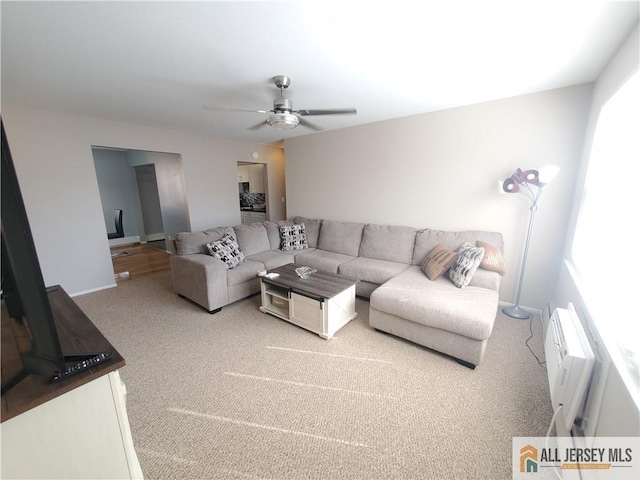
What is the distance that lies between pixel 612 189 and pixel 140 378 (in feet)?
11.7

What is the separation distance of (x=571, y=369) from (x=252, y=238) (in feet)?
11.1

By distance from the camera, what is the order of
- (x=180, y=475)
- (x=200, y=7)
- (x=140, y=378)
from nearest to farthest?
(x=180, y=475) → (x=200, y=7) → (x=140, y=378)

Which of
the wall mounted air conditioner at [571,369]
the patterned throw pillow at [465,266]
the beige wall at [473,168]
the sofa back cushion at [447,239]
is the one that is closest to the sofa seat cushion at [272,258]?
the beige wall at [473,168]

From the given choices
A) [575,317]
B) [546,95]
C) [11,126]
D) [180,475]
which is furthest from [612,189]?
[11,126]

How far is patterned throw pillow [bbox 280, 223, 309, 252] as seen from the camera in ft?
13.0

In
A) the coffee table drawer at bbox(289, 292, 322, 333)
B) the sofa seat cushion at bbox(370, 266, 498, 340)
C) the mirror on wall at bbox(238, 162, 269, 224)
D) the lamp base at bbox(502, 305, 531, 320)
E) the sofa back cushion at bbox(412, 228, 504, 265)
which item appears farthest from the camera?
the mirror on wall at bbox(238, 162, 269, 224)

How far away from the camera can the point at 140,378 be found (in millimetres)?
1906

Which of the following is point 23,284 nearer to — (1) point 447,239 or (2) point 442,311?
(2) point 442,311

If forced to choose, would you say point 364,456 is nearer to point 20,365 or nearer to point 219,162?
point 20,365

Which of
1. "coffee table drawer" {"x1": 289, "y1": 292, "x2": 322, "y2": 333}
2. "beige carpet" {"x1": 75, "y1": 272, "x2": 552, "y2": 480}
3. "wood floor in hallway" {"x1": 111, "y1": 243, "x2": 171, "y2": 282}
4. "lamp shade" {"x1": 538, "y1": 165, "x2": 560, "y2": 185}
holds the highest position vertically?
"lamp shade" {"x1": 538, "y1": 165, "x2": 560, "y2": 185}

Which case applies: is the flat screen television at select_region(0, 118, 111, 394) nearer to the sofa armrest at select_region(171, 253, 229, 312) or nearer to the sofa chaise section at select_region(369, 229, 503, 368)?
the sofa armrest at select_region(171, 253, 229, 312)

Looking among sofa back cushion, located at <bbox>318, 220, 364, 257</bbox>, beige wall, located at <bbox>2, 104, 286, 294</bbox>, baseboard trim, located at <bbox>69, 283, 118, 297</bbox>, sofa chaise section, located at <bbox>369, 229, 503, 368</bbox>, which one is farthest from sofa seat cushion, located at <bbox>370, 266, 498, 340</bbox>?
beige wall, located at <bbox>2, 104, 286, 294</bbox>

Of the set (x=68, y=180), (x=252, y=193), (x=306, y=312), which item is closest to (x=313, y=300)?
(x=306, y=312)

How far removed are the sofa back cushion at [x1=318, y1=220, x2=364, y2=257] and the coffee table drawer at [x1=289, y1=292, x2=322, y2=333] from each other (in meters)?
1.46
